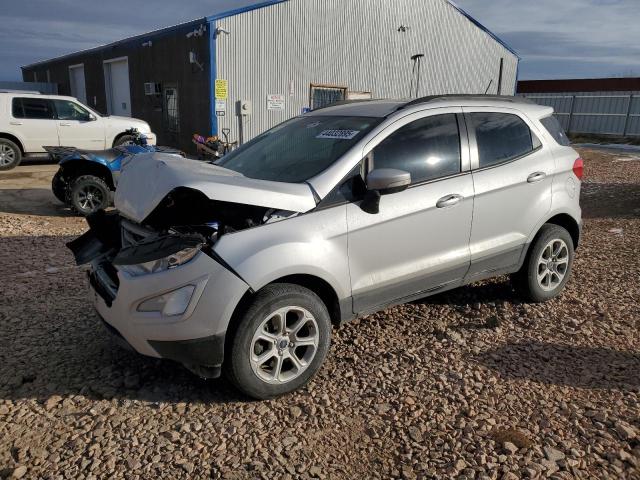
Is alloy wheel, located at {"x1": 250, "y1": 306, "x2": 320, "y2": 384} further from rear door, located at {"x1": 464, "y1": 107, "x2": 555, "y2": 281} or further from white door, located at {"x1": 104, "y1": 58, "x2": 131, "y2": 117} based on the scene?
white door, located at {"x1": 104, "y1": 58, "x2": 131, "y2": 117}

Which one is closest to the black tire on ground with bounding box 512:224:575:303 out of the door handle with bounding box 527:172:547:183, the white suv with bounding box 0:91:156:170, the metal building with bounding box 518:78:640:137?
the door handle with bounding box 527:172:547:183

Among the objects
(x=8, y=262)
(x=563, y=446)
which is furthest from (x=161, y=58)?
(x=563, y=446)

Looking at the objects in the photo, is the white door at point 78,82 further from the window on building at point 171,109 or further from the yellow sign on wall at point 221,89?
the yellow sign on wall at point 221,89

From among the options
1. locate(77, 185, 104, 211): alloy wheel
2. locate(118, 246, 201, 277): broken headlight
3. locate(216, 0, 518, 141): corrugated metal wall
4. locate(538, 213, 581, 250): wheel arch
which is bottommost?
locate(77, 185, 104, 211): alloy wheel

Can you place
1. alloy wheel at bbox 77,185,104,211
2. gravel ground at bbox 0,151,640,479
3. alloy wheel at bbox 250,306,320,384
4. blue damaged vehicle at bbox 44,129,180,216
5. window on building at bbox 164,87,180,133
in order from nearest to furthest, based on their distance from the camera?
gravel ground at bbox 0,151,640,479, alloy wheel at bbox 250,306,320,384, blue damaged vehicle at bbox 44,129,180,216, alloy wheel at bbox 77,185,104,211, window on building at bbox 164,87,180,133

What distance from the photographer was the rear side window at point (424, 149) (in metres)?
3.49

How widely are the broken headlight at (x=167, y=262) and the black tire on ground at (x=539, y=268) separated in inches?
118

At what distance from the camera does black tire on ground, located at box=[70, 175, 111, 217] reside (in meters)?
7.74

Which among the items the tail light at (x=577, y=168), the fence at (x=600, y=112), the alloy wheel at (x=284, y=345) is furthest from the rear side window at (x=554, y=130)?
the fence at (x=600, y=112)

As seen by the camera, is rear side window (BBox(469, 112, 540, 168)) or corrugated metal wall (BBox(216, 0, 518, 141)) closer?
rear side window (BBox(469, 112, 540, 168))

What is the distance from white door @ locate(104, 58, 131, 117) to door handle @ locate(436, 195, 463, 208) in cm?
1868

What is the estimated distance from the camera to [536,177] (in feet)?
13.8

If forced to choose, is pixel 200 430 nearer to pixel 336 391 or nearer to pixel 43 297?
pixel 336 391

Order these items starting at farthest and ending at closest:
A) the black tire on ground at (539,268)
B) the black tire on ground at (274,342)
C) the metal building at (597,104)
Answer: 1. the metal building at (597,104)
2. the black tire on ground at (539,268)
3. the black tire on ground at (274,342)
